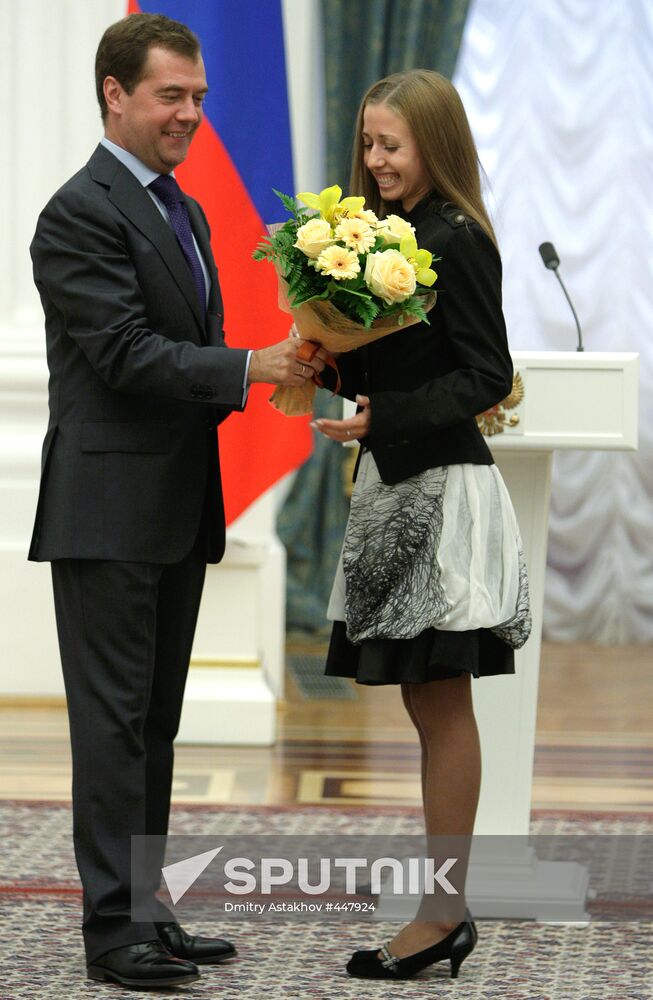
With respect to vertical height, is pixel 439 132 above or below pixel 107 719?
above

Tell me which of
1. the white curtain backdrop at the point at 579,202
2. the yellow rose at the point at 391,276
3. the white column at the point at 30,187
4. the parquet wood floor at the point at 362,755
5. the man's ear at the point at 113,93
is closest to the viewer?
the yellow rose at the point at 391,276

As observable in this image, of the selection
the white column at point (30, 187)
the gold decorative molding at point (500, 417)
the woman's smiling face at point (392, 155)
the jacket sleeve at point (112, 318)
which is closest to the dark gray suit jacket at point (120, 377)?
the jacket sleeve at point (112, 318)

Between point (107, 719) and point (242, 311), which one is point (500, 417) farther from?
point (242, 311)

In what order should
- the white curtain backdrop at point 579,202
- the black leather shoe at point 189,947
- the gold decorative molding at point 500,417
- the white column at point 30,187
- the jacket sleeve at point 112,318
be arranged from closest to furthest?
the jacket sleeve at point 112,318
the black leather shoe at point 189,947
the gold decorative molding at point 500,417
the white column at point 30,187
the white curtain backdrop at point 579,202

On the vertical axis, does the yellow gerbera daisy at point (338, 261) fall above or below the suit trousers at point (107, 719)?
above

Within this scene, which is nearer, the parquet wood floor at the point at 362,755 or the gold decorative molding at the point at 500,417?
the gold decorative molding at the point at 500,417

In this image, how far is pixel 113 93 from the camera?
2705 mm

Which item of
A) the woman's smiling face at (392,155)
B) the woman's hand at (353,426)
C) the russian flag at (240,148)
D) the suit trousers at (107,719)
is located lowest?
the suit trousers at (107,719)

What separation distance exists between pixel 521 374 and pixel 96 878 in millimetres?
1344

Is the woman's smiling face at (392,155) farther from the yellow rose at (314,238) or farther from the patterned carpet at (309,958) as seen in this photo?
the patterned carpet at (309,958)

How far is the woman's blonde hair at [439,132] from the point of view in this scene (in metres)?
2.65

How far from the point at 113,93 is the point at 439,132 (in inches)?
23.6

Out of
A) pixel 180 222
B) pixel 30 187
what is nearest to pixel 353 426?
pixel 180 222

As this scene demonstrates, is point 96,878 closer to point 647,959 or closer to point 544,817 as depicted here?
point 647,959
